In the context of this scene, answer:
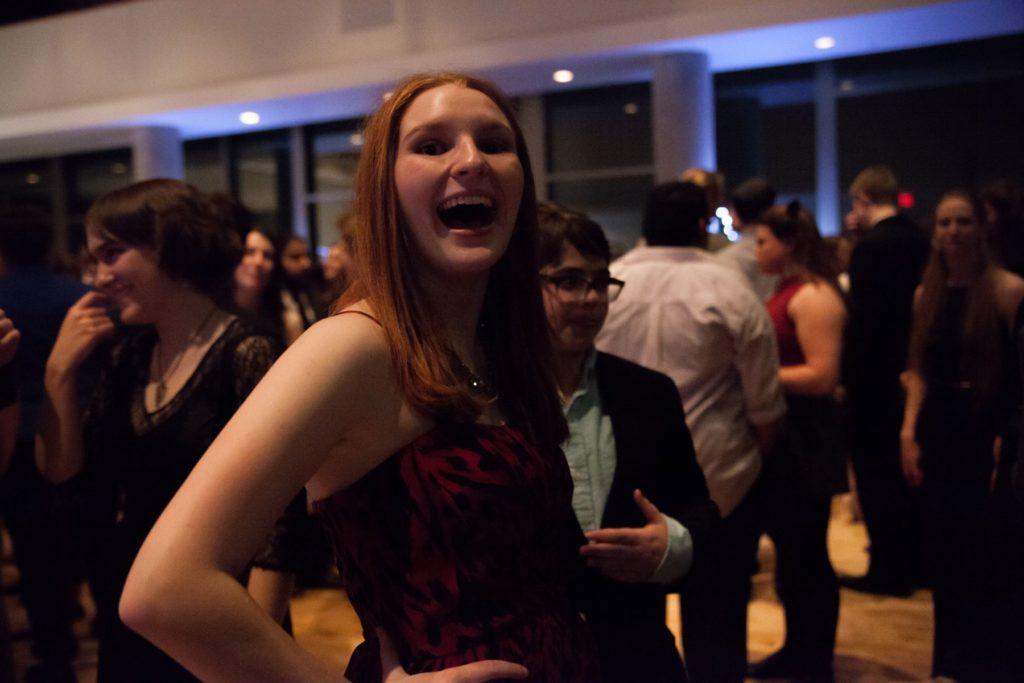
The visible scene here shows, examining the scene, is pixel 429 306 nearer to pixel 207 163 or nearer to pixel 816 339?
pixel 816 339

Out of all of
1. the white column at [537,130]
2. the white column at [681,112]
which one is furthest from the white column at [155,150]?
the white column at [681,112]

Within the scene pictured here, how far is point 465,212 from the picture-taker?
42.6 inches

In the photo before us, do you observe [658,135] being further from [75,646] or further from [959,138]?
[75,646]

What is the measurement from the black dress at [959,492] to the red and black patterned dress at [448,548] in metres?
1.83

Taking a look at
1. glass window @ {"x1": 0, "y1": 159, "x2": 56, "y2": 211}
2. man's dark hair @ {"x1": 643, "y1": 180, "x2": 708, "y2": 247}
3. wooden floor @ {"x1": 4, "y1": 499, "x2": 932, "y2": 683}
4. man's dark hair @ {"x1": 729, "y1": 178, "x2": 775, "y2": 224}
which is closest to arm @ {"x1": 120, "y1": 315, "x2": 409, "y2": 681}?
man's dark hair @ {"x1": 643, "y1": 180, "x2": 708, "y2": 247}

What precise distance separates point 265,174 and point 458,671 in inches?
378

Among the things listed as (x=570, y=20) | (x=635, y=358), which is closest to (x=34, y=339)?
(x=635, y=358)

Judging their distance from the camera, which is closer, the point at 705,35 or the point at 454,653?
the point at 454,653

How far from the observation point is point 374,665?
109cm

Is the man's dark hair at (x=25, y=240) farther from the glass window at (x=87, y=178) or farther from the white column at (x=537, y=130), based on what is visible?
the glass window at (x=87, y=178)

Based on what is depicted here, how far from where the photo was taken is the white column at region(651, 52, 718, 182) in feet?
21.6

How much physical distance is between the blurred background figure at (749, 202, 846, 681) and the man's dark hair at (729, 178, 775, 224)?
622mm

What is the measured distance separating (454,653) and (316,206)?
9299 millimetres

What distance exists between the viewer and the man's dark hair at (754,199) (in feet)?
12.6
